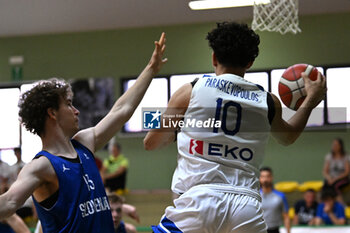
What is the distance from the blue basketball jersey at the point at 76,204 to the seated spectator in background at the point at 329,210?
6.94 metres

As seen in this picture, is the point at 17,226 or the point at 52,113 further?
the point at 17,226

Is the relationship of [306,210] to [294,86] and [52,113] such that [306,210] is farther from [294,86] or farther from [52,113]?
[52,113]

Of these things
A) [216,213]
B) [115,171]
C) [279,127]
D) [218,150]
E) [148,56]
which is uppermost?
[148,56]

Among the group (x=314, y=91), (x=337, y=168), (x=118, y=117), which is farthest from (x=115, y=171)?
(x=314, y=91)

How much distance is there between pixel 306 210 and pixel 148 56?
5.53 m

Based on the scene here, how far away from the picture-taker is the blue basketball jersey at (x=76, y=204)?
9.73ft

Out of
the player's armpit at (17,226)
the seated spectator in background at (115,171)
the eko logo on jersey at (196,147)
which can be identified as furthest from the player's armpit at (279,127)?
the seated spectator in background at (115,171)

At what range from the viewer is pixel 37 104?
3.12m

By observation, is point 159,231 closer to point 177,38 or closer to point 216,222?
point 216,222

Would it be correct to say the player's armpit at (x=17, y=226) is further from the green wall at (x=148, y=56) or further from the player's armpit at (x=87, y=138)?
the green wall at (x=148, y=56)

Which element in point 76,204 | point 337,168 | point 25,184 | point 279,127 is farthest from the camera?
point 337,168

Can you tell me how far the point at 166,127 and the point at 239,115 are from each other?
0.41 m

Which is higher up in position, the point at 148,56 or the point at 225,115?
the point at 148,56

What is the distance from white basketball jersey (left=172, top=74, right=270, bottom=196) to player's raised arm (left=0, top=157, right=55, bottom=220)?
2.31 ft
